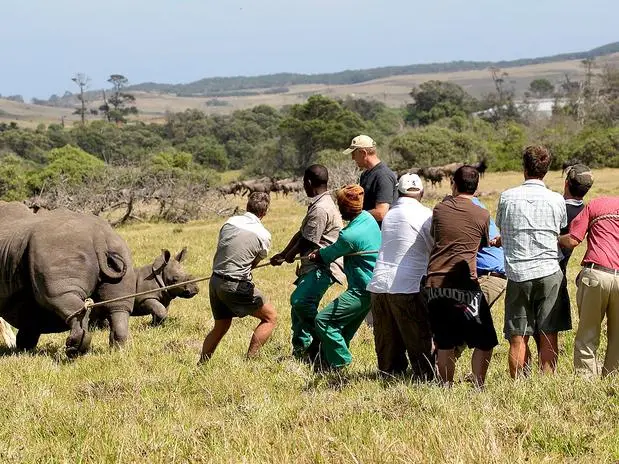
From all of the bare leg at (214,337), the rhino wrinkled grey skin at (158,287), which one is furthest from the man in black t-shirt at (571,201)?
the rhino wrinkled grey skin at (158,287)

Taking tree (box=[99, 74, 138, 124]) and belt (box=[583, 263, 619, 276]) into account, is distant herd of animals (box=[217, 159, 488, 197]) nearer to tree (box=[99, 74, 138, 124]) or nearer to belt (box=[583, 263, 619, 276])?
belt (box=[583, 263, 619, 276])

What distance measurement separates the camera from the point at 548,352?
6.82 m

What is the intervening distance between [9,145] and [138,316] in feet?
247

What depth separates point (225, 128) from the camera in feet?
327

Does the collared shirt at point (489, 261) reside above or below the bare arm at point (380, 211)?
below

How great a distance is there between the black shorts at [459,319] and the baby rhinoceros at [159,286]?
19.4 feet

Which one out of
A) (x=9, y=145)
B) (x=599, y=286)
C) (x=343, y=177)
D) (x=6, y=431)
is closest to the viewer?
(x=6, y=431)

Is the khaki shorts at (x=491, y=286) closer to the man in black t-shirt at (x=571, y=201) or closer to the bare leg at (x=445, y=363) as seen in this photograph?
the man in black t-shirt at (x=571, y=201)

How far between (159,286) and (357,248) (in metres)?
5.55

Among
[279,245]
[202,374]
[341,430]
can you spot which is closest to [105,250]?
[202,374]

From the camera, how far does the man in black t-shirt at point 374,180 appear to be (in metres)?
8.09

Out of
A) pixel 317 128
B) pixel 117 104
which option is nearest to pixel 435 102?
pixel 317 128

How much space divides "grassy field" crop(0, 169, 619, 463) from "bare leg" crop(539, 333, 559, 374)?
0.93 feet

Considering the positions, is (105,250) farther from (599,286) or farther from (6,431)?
(599,286)
